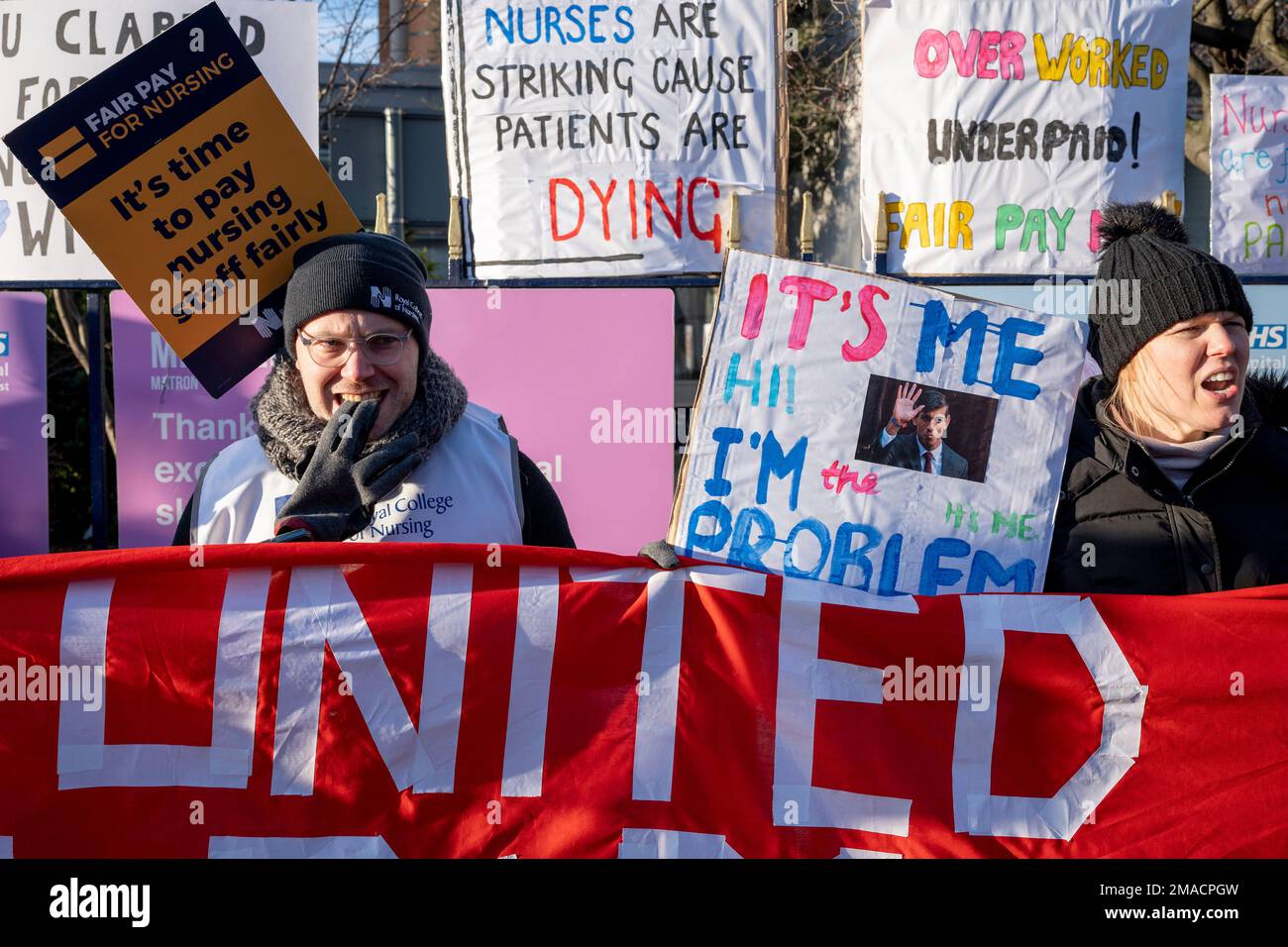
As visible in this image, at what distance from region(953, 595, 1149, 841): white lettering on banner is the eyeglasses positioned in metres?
1.36

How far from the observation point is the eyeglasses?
2.90 m

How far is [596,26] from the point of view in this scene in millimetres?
5195

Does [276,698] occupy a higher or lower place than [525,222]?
lower

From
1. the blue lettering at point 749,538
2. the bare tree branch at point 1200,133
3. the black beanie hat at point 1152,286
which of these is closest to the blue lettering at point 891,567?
the blue lettering at point 749,538

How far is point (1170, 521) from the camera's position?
280 cm

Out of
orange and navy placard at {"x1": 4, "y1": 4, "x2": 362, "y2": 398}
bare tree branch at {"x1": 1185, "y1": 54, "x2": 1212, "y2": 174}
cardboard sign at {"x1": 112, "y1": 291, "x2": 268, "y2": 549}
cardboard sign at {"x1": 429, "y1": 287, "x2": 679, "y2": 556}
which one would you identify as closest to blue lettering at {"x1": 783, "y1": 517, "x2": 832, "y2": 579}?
orange and navy placard at {"x1": 4, "y1": 4, "x2": 362, "y2": 398}

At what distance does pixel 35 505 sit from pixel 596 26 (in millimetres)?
2898

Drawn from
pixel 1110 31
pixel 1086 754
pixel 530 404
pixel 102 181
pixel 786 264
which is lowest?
pixel 1086 754

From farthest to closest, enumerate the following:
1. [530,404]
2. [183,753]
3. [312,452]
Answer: [530,404], [312,452], [183,753]

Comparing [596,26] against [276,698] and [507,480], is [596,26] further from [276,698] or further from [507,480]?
[276,698]

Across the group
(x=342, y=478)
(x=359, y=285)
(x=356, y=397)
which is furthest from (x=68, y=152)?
(x=342, y=478)

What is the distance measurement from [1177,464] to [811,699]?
98 centimetres

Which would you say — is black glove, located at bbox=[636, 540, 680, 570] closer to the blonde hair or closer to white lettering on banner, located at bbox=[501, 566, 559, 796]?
white lettering on banner, located at bbox=[501, 566, 559, 796]

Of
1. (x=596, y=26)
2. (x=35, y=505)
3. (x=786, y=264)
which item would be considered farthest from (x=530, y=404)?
(x=786, y=264)
